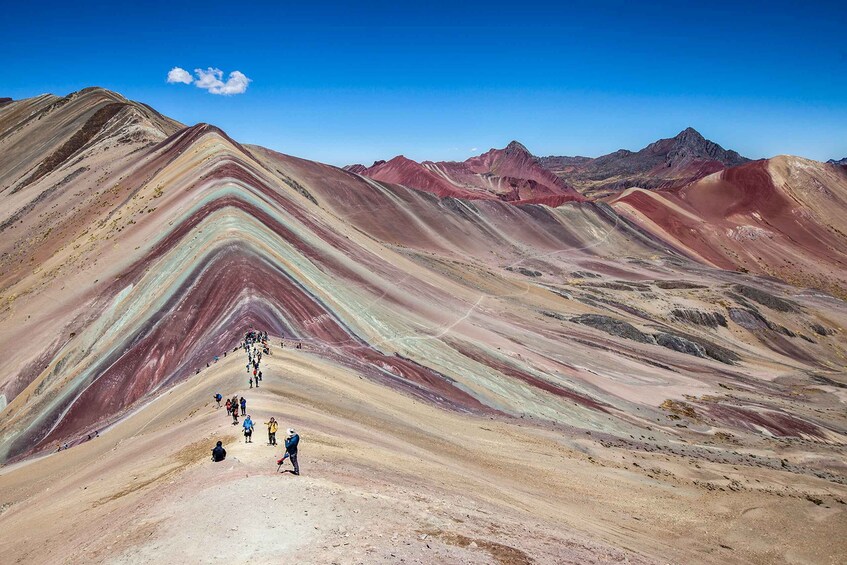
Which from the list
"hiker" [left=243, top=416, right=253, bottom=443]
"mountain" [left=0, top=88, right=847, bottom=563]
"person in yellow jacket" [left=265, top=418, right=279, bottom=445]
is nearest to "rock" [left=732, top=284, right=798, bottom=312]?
"mountain" [left=0, top=88, right=847, bottom=563]

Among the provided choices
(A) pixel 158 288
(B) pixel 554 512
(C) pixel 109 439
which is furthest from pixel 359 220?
(B) pixel 554 512

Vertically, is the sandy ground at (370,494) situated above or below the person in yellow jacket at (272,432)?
below

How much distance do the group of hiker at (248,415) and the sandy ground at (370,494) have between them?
30cm

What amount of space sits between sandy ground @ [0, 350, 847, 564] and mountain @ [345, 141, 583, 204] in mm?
113287

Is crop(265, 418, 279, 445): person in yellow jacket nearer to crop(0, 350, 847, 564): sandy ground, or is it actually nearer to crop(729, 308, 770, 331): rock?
crop(0, 350, 847, 564): sandy ground

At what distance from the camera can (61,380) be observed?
1189 inches

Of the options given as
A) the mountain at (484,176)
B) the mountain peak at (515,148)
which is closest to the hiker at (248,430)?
the mountain at (484,176)

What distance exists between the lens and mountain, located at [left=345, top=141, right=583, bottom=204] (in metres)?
152

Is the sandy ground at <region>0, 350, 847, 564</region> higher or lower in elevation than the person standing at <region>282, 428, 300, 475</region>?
lower

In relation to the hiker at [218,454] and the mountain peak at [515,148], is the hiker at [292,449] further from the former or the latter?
the mountain peak at [515,148]

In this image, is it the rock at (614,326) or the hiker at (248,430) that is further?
the rock at (614,326)

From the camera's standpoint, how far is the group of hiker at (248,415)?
12523 millimetres

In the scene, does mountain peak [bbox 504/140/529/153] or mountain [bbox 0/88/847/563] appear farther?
mountain peak [bbox 504/140/529/153]

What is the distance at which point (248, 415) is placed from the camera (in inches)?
667
